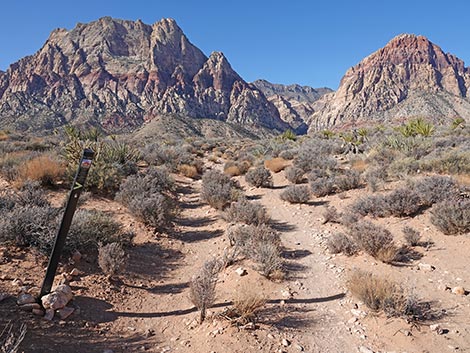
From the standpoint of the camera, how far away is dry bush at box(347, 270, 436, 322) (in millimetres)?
3955

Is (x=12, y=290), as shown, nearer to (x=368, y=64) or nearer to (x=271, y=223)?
(x=271, y=223)

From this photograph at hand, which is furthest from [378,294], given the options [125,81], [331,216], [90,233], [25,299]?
[125,81]

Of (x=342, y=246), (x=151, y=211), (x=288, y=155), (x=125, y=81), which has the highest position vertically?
(x=125, y=81)

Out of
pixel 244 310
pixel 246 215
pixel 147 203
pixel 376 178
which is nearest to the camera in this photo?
pixel 244 310

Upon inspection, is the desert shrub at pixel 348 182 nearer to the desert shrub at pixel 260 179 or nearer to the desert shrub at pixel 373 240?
the desert shrub at pixel 260 179

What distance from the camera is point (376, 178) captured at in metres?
10.5

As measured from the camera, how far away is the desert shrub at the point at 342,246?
248 inches

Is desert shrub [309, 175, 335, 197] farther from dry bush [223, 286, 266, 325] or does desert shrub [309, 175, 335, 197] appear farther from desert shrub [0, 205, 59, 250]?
desert shrub [0, 205, 59, 250]

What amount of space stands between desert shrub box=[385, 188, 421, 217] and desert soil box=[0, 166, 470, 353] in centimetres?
51

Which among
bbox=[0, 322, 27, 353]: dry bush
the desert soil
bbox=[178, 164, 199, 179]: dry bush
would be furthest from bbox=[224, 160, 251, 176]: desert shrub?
bbox=[0, 322, 27, 353]: dry bush

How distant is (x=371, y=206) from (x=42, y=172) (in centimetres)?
990

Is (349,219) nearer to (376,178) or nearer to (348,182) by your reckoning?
(376,178)

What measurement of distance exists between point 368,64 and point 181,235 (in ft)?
Answer: 631

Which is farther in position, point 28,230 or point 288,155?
point 288,155
